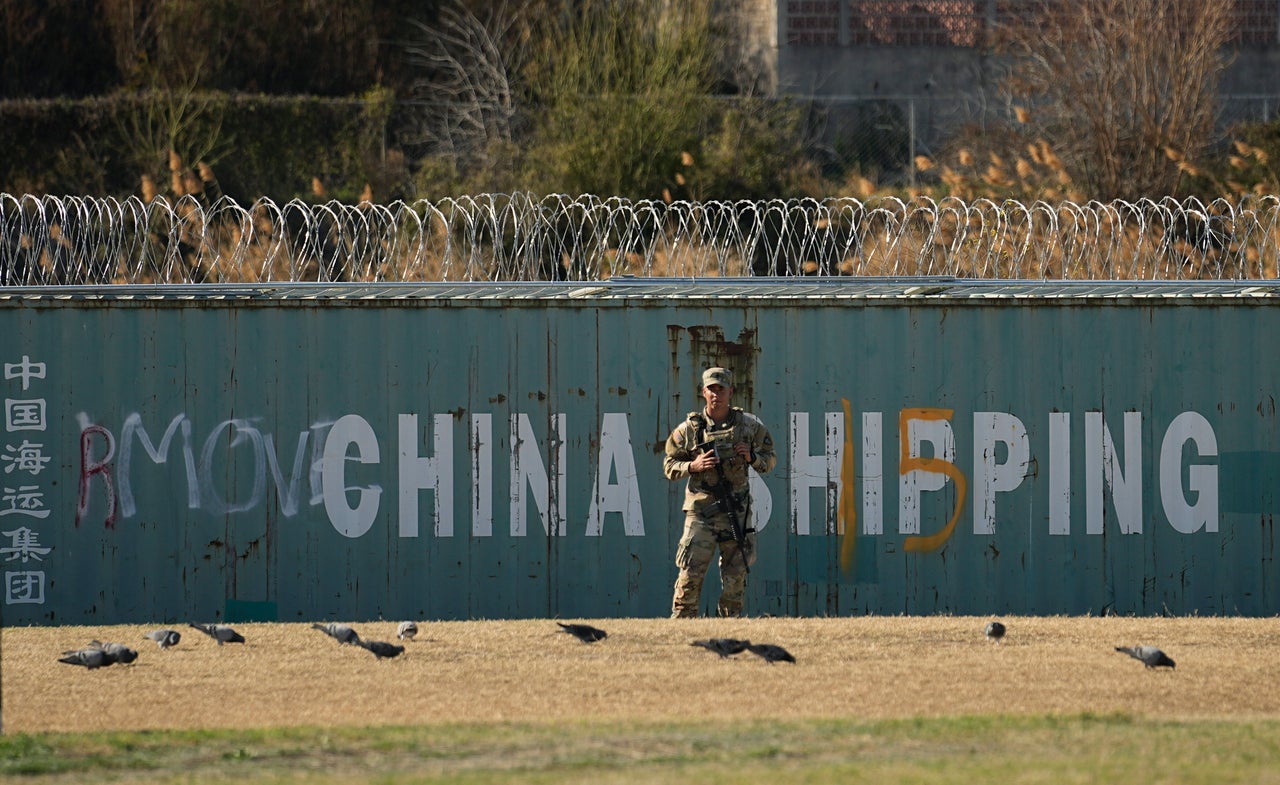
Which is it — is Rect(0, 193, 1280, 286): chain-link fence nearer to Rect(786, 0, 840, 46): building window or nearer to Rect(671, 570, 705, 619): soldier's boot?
Rect(786, 0, 840, 46): building window

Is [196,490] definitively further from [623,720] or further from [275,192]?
[275,192]

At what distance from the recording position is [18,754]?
6.52 meters

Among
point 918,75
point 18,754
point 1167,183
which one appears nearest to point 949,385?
point 18,754

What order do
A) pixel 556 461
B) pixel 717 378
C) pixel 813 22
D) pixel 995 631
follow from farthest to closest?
pixel 813 22
pixel 556 461
pixel 717 378
pixel 995 631

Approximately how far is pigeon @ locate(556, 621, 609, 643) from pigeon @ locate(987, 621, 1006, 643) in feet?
6.81

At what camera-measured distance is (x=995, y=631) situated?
29.6 feet

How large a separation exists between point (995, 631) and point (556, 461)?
390 centimetres

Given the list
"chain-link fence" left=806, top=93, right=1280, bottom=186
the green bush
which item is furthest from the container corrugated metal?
"chain-link fence" left=806, top=93, right=1280, bottom=186

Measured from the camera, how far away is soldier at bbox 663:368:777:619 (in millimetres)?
10000

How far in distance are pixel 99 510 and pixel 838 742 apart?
7.04 m

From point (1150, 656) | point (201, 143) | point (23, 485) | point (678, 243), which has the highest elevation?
point (201, 143)

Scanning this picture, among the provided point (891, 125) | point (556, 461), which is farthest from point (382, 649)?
point (891, 125)

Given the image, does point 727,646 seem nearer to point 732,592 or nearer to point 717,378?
point 732,592

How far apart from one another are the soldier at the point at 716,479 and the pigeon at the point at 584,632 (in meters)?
1.35
